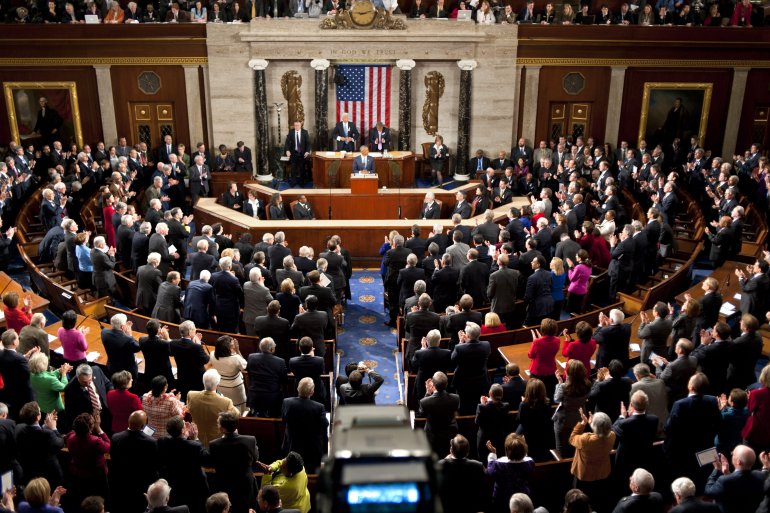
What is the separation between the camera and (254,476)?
5.61 meters

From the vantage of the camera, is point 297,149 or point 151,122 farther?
point 151,122

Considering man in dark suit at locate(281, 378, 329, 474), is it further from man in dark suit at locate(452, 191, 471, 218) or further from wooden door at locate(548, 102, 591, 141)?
wooden door at locate(548, 102, 591, 141)

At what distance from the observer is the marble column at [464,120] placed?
16953 mm

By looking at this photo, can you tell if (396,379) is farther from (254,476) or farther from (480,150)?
(480,150)

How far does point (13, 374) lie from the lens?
21.6ft

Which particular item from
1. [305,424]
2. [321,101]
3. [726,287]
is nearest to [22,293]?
[305,424]

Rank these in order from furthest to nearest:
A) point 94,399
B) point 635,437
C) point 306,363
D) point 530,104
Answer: point 530,104 → point 306,363 → point 94,399 → point 635,437

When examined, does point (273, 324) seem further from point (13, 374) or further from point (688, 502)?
point (688, 502)

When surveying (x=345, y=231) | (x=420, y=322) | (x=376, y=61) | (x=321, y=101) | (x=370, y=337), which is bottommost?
(x=370, y=337)

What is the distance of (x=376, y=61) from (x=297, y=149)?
2.77 meters

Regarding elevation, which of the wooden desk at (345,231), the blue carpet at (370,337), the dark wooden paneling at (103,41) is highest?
the dark wooden paneling at (103,41)

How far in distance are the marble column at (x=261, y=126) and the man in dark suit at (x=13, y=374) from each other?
1067 centimetres

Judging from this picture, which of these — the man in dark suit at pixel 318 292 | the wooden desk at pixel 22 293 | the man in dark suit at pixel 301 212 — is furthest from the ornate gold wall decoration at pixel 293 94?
the man in dark suit at pixel 318 292

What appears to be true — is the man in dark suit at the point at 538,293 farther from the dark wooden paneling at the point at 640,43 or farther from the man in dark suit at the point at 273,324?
the dark wooden paneling at the point at 640,43
